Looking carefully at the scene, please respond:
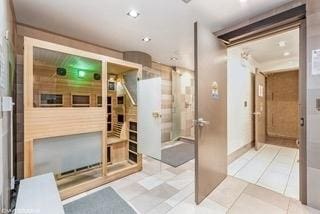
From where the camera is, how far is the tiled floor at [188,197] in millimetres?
1794

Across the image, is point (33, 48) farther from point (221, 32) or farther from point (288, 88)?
point (288, 88)

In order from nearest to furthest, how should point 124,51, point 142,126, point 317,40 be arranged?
point 317,40 → point 142,126 → point 124,51

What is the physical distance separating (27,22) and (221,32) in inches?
106

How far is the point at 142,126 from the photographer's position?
2.90 m

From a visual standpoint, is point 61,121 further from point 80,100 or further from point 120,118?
point 120,118

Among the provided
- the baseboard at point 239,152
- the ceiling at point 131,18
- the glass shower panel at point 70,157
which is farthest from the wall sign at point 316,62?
the glass shower panel at point 70,157

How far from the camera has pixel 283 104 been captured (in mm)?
5379

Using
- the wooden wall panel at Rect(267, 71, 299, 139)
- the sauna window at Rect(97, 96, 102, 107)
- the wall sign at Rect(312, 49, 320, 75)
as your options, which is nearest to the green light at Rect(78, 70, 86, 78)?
the sauna window at Rect(97, 96, 102, 107)

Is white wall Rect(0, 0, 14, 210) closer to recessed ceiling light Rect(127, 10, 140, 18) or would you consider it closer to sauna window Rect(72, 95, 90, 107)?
sauna window Rect(72, 95, 90, 107)

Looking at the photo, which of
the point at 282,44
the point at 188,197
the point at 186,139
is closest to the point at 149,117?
the point at 188,197

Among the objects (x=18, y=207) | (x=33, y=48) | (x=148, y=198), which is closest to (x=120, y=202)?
(x=148, y=198)

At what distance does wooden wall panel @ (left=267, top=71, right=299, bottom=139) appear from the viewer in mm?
5168

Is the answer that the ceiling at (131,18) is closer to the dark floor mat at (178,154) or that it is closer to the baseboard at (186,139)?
the dark floor mat at (178,154)

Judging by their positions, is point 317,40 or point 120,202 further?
point 120,202
